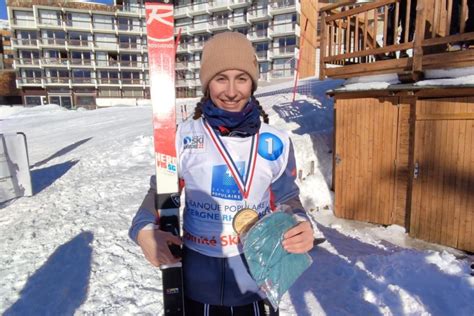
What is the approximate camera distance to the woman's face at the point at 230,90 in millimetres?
1659

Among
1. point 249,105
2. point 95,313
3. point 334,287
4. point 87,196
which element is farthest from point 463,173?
point 87,196

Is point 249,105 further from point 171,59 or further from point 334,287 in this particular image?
point 334,287

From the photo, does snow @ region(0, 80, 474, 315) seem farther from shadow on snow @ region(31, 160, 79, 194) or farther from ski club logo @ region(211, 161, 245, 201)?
ski club logo @ region(211, 161, 245, 201)

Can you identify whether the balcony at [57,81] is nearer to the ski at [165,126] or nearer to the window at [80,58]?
the window at [80,58]

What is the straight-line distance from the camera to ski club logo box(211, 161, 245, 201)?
1.67 meters

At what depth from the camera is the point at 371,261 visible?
5016 mm

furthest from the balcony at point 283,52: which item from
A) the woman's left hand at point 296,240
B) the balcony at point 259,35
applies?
the woman's left hand at point 296,240

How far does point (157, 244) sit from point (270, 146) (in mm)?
758

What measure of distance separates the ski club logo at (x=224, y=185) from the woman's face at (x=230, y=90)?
32 cm

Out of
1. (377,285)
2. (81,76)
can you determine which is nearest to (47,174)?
(377,285)

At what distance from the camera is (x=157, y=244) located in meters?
1.50

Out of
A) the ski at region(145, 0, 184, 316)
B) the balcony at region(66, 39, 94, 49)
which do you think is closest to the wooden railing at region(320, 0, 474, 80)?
the ski at region(145, 0, 184, 316)

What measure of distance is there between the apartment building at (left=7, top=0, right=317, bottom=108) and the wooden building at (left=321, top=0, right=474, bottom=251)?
1497 inches

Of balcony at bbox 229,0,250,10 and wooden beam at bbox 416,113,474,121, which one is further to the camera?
balcony at bbox 229,0,250,10
